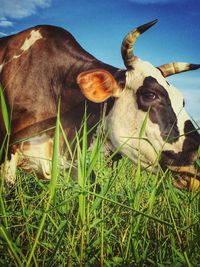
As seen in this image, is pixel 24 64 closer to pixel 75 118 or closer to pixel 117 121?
pixel 75 118

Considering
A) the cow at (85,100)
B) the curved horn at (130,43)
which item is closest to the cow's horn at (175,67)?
the cow at (85,100)

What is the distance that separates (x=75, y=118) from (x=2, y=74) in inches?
32.9

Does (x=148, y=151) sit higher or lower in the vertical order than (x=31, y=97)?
lower

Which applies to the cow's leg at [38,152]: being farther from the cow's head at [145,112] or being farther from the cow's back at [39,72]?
the cow's head at [145,112]

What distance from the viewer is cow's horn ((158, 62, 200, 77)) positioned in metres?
3.32

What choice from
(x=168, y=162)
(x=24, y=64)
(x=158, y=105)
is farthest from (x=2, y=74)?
(x=168, y=162)

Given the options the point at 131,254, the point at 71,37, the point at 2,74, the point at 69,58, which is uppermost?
the point at 71,37

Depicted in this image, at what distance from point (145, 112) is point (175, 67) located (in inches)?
33.8

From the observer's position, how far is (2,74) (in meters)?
3.08

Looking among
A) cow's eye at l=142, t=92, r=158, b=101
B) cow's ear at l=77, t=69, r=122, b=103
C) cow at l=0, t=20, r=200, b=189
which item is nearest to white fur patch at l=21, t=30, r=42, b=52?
cow at l=0, t=20, r=200, b=189

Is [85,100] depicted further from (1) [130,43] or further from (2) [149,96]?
(1) [130,43]

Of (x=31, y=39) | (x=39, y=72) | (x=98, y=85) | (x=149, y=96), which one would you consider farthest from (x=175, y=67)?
(x=31, y=39)

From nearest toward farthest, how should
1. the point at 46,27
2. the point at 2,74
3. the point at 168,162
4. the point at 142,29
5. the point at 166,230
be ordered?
the point at 166,230, the point at 168,162, the point at 142,29, the point at 2,74, the point at 46,27

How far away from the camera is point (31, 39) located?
10.7ft
